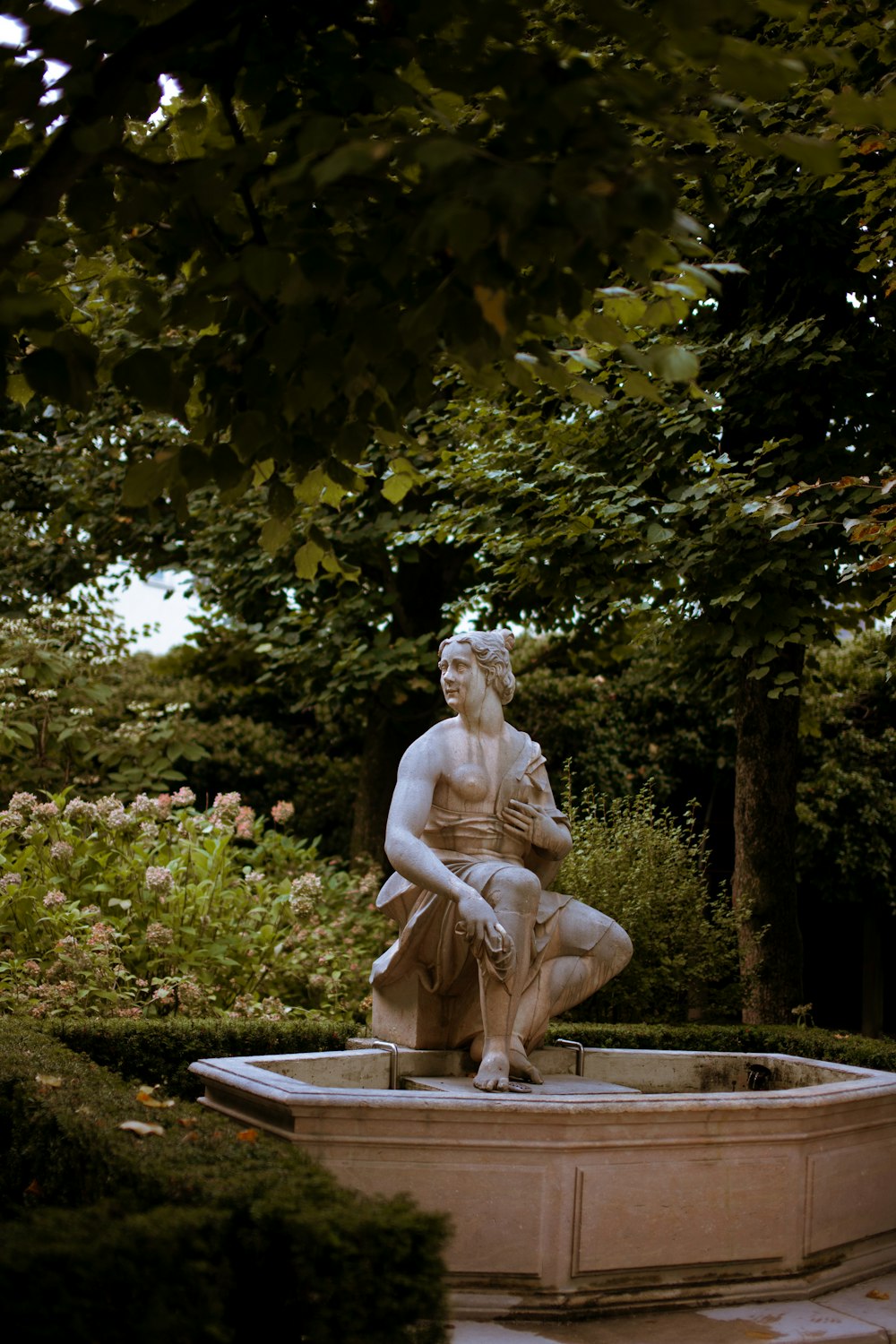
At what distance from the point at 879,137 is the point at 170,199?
16.2ft

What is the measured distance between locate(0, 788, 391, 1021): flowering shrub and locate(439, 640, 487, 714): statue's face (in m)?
3.16

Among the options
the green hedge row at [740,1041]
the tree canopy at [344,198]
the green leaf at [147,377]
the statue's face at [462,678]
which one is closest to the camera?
the tree canopy at [344,198]

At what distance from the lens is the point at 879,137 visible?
7.64 m

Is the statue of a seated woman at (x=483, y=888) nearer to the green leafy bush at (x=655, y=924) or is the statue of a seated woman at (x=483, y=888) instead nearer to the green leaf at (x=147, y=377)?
the green leaf at (x=147, y=377)

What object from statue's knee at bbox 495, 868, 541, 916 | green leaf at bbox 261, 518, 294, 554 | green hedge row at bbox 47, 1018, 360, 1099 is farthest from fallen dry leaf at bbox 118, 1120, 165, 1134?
green hedge row at bbox 47, 1018, 360, 1099

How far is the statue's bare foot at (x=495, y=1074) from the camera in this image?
216 inches

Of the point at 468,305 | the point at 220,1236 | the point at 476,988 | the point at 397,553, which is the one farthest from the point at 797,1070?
the point at 397,553

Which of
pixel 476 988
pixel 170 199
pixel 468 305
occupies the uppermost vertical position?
pixel 170 199

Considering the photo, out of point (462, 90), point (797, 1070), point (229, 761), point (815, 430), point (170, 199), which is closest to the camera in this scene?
point (462, 90)

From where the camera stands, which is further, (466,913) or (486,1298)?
(466,913)

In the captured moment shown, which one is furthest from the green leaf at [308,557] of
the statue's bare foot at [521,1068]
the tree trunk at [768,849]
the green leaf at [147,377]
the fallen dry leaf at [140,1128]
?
the tree trunk at [768,849]

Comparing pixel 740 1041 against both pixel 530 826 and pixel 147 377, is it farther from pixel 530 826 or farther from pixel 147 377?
pixel 147 377

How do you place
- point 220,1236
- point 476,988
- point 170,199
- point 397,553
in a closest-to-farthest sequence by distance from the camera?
point 220,1236 < point 170,199 < point 476,988 < point 397,553

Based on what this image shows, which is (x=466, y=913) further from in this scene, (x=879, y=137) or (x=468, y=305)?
(x=879, y=137)
